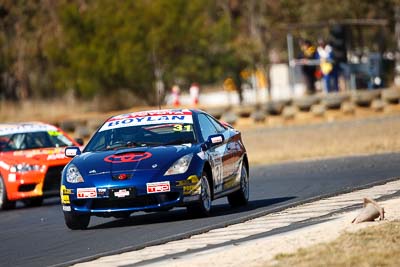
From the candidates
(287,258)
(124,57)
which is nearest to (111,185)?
(287,258)

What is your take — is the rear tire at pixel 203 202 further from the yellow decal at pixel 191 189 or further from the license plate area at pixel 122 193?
the license plate area at pixel 122 193

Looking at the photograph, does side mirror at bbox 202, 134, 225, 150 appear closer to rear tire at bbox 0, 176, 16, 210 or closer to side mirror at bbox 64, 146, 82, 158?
side mirror at bbox 64, 146, 82, 158

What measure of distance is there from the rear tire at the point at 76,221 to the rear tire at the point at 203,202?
3.80 feet

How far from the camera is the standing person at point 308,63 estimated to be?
136 ft

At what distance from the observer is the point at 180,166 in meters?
12.5

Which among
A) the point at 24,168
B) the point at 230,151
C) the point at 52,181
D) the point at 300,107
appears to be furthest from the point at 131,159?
the point at 300,107

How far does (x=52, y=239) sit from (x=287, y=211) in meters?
2.49

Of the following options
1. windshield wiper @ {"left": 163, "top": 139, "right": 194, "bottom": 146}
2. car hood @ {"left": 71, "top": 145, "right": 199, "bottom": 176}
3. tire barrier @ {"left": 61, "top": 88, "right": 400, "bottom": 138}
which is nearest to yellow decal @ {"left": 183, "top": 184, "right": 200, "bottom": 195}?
car hood @ {"left": 71, "top": 145, "right": 199, "bottom": 176}

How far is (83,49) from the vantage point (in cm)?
4681

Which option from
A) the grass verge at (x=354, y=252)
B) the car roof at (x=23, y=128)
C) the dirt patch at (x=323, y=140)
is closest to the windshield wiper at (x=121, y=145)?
the grass verge at (x=354, y=252)

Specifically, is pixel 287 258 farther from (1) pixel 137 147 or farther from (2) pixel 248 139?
(2) pixel 248 139

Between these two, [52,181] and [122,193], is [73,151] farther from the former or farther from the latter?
[52,181]

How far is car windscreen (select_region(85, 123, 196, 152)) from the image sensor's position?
1323 centimetres

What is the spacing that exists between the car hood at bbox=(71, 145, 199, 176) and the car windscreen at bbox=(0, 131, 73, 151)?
624 cm
